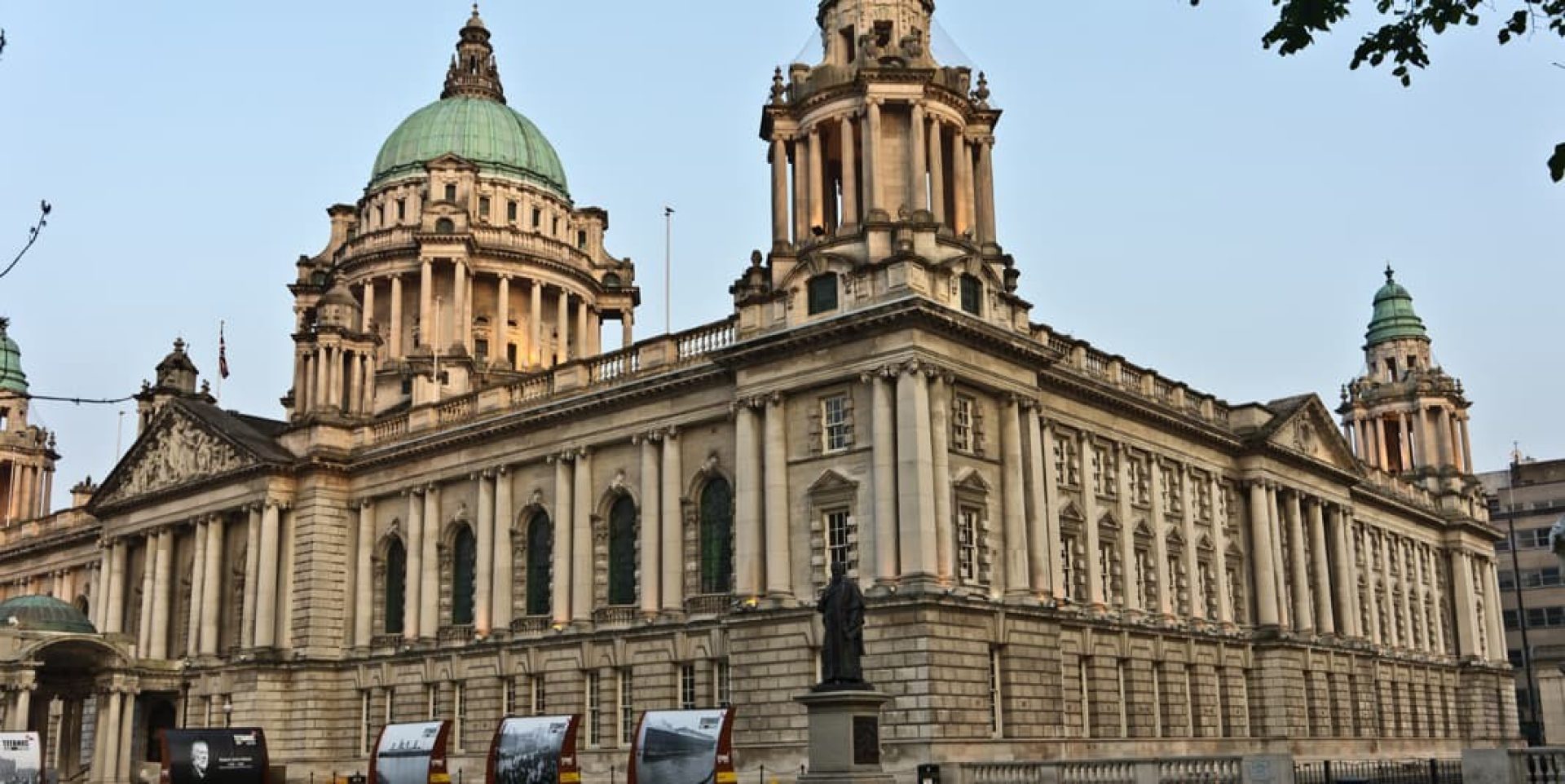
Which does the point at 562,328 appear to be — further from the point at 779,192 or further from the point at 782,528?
the point at 782,528

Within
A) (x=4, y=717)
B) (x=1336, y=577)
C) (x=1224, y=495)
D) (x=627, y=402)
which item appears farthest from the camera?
(x=1336, y=577)

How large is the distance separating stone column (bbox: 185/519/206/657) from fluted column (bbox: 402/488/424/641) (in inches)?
390

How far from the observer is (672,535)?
4784cm

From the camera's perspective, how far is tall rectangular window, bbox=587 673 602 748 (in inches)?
1918

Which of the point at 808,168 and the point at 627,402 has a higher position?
the point at 808,168

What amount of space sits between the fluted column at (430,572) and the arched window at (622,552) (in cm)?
875

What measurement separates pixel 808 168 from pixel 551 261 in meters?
34.8

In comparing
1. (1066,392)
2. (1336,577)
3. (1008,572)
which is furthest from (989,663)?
(1336,577)

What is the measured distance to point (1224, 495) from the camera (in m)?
60.2

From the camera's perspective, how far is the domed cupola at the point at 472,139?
83.2 metres

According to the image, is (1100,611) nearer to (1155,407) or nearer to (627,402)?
(1155,407)

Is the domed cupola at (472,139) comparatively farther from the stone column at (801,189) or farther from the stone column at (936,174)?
the stone column at (936,174)

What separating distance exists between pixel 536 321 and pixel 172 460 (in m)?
20.7

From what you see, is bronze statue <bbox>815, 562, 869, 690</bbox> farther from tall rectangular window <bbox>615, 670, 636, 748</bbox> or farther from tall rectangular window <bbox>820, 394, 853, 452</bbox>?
tall rectangular window <bbox>615, 670, 636, 748</bbox>
